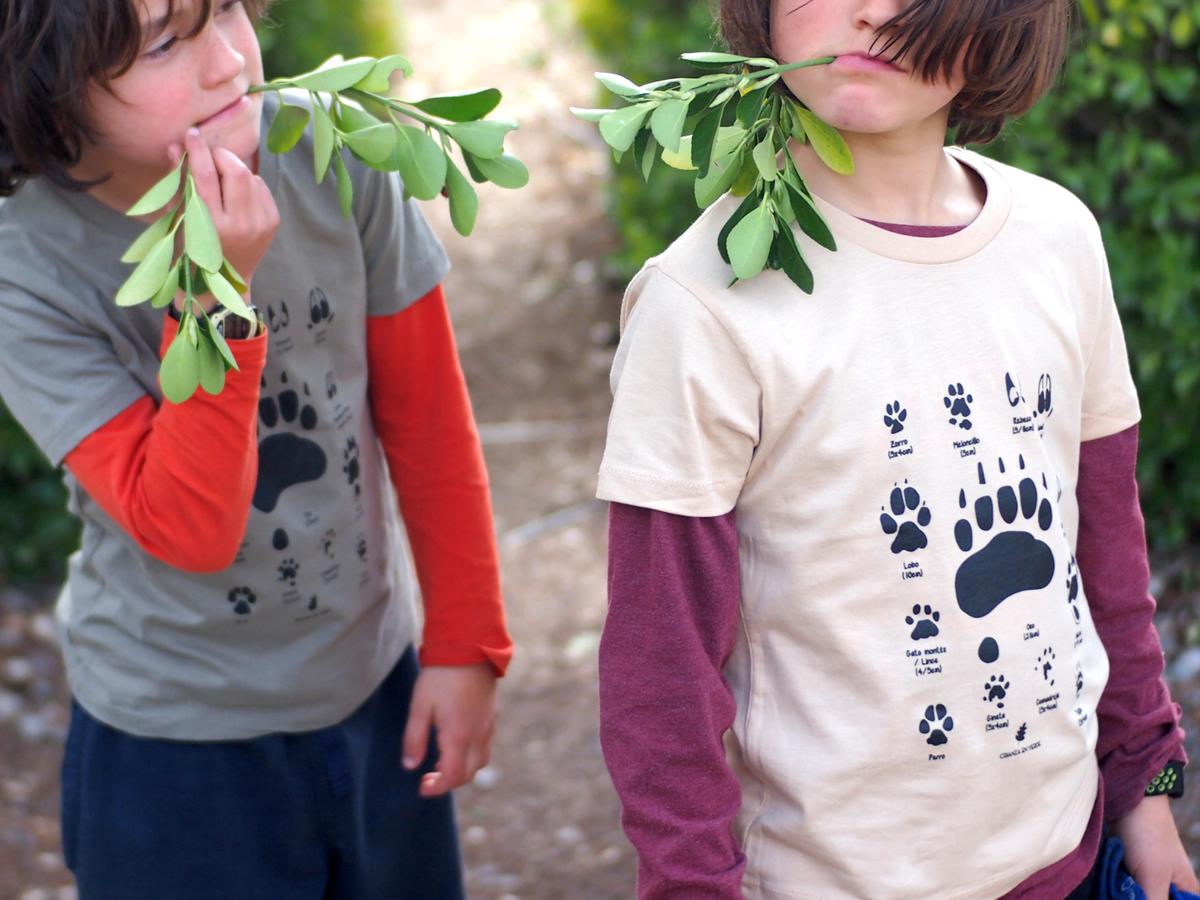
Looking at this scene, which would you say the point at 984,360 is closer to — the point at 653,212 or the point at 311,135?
the point at 311,135

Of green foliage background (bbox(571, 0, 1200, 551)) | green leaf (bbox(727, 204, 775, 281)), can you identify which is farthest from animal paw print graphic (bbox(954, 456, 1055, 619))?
green foliage background (bbox(571, 0, 1200, 551))

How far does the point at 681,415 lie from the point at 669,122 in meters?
0.29

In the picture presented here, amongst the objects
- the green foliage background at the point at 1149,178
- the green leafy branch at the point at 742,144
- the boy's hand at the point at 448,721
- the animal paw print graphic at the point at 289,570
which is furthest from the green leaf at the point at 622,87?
the green foliage background at the point at 1149,178

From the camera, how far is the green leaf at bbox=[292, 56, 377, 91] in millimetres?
1629

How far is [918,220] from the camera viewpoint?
157 cm

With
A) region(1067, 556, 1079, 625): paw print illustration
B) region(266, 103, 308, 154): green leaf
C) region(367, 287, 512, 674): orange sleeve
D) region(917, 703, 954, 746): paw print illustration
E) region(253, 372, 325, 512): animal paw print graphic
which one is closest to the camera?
region(917, 703, 954, 746): paw print illustration

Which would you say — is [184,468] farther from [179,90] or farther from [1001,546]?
[1001,546]

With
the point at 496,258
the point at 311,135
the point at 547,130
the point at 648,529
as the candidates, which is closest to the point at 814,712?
the point at 648,529

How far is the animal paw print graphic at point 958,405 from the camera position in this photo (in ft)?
4.91

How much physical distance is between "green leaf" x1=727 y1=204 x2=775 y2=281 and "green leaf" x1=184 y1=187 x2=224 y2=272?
560 mm

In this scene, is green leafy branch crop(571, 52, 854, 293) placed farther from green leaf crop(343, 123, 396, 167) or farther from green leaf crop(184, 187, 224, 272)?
green leaf crop(184, 187, 224, 272)

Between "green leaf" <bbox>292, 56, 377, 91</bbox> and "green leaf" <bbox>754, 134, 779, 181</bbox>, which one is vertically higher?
"green leaf" <bbox>292, 56, 377, 91</bbox>

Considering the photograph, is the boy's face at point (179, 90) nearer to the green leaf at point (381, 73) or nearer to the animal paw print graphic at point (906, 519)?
the green leaf at point (381, 73)

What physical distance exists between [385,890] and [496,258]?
5149 millimetres
